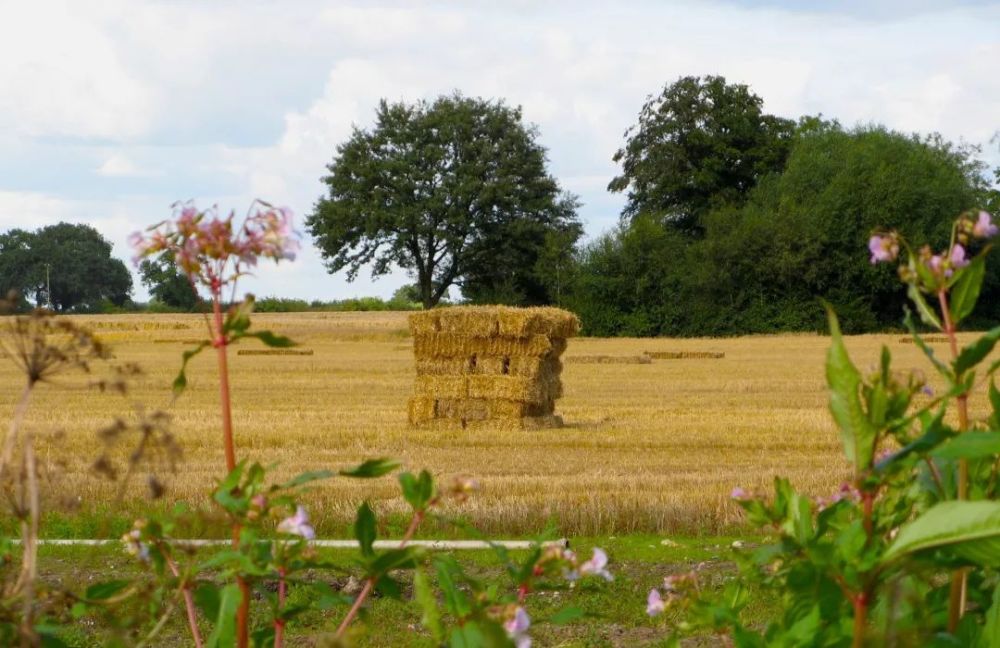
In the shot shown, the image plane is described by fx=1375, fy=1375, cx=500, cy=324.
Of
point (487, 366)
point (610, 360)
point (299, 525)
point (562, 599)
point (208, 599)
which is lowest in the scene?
point (562, 599)

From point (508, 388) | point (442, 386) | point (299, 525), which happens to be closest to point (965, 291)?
point (299, 525)

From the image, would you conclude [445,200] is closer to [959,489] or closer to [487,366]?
[487,366]

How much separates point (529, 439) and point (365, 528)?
1346 centimetres

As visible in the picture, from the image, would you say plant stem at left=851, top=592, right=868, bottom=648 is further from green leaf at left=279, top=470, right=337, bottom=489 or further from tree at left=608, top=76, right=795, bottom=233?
tree at left=608, top=76, right=795, bottom=233

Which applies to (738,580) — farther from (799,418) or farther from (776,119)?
(776,119)

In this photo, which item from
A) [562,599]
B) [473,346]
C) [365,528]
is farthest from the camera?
[473,346]

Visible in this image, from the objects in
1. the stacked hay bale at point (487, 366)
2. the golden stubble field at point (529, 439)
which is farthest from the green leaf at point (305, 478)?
the stacked hay bale at point (487, 366)

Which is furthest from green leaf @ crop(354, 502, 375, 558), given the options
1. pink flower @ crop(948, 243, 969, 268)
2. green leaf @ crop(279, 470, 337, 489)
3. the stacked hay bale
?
the stacked hay bale

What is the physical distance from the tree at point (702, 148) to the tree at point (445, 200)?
188 inches

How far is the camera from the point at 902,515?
2.10 metres

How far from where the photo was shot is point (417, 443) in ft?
48.1

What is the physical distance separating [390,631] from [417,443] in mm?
8678

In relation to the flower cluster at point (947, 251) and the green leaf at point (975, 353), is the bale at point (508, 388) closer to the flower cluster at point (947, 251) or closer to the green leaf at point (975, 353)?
the flower cluster at point (947, 251)

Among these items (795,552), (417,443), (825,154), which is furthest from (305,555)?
(825,154)
